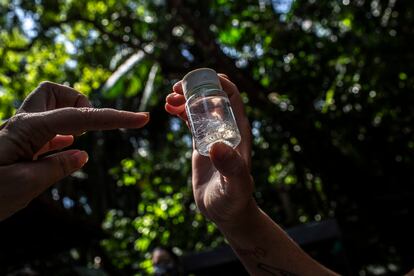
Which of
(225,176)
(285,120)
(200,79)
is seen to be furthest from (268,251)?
(285,120)

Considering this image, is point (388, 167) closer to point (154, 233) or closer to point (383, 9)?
point (383, 9)

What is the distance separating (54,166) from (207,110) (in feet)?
2.05

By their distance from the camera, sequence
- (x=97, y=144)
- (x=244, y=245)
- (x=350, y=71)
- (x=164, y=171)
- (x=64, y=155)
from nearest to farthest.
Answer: (x=64, y=155), (x=244, y=245), (x=350, y=71), (x=164, y=171), (x=97, y=144)

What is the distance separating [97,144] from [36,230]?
819 cm

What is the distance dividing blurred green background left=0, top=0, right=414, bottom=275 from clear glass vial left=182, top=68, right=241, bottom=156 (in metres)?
4.96

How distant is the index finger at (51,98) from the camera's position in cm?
142

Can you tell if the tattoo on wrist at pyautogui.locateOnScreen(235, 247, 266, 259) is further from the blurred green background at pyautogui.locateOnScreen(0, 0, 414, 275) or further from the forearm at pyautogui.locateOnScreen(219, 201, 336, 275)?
the blurred green background at pyautogui.locateOnScreen(0, 0, 414, 275)

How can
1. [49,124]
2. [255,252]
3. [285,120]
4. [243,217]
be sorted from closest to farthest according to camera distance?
[49,124] < [243,217] < [255,252] < [285,120]

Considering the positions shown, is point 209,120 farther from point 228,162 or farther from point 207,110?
point 228,162

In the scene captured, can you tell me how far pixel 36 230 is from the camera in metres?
7.32

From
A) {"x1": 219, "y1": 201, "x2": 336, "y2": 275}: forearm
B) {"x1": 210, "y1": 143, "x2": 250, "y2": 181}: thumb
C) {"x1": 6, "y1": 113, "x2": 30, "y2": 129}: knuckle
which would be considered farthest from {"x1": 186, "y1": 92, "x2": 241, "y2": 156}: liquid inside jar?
{"x1": 6, "y1": 113, "x2": 30, "y2": 129}: knuckle

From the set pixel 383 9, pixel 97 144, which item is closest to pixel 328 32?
pixel 383 9

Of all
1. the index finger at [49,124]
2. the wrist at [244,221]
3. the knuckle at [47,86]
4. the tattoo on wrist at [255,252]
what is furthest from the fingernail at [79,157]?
the tattoo on wrist at [255,252]

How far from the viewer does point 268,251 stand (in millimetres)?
1817
